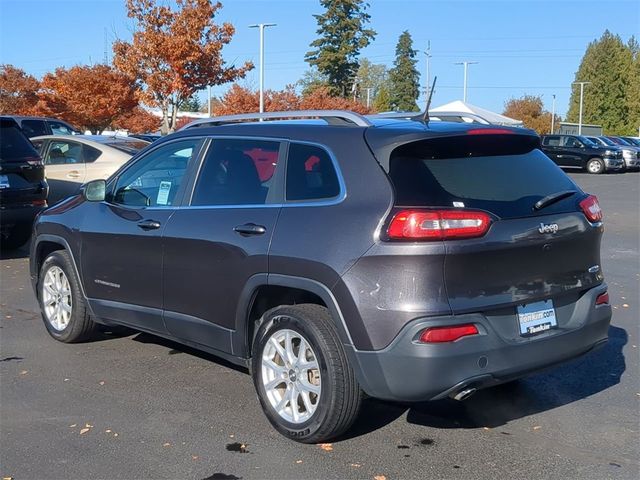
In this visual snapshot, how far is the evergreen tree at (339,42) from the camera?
63.5 metres

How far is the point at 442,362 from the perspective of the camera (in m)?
3.71

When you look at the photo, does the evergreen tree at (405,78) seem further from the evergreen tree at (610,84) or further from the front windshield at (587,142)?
the front windshield at (587,142)

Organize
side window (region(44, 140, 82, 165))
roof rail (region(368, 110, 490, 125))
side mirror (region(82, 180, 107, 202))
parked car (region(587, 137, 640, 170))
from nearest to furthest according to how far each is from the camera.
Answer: roof rail (region(368, 110, 490, 125)) < side mirror (region(82, 180, 107, 202)) < side window (region(44, 140, 82, 165)) < parked car (region(587, 137, 640, 170))

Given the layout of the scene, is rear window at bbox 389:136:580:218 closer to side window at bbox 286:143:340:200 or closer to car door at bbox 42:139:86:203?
side window at bbox 286:143:340:200

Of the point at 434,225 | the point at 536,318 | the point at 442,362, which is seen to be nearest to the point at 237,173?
the point at 434,225

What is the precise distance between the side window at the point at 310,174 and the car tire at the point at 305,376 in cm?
64

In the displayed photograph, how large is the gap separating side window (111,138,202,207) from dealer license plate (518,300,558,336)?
8.03 ft

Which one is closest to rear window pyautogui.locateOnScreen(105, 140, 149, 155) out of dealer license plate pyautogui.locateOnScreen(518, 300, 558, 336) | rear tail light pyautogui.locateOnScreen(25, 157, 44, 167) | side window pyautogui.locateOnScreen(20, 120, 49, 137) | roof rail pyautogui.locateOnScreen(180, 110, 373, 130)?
rear tail light pyautogui.locateOnScreen(25, 157, 44, 167)

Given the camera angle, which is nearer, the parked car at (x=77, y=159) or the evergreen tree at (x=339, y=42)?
the parked car at (x=77, y=159)

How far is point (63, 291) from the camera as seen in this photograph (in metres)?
6.27

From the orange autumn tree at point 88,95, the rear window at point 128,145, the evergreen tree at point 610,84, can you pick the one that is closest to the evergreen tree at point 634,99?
the evergreen tree at point 610,84

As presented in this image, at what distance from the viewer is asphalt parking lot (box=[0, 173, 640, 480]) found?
3.96m

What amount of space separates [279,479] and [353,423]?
64cm

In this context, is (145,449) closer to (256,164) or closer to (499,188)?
(256,164)
